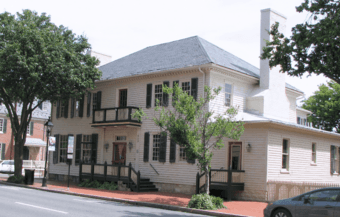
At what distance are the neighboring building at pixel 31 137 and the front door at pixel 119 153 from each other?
25.8m

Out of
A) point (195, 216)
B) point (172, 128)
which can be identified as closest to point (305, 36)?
point (172, 128)

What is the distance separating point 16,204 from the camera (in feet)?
45.8

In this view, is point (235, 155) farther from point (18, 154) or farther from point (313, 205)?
point (18, 154)

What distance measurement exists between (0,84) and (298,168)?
18572mm

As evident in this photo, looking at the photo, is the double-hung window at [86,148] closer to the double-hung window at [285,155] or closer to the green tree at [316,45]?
the double-hung window at [285,155]

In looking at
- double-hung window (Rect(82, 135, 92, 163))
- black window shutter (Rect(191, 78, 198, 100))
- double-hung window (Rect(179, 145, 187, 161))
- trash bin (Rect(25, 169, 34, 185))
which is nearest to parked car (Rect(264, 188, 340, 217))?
double-hung window (Rect(179, 145, 187, 161))

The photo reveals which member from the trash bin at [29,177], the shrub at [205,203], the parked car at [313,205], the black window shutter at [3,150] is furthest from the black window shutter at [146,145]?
the black window shutter at [3,150]

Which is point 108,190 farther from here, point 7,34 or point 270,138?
point 7,34

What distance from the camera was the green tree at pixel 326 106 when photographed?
1599 inches

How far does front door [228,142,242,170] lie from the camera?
64.6 feet

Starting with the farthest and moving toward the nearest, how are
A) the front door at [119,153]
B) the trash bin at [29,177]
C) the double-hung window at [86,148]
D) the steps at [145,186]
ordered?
the double-hung window at [86,148] → the front door at [119,153] → the trash bin at [29,177] → the steps at [145,186]

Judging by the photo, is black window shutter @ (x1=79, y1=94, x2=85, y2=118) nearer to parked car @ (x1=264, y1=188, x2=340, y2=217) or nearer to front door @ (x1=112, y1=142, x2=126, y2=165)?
front door @ (x1=112, y1=142, x2=126, y2=165)

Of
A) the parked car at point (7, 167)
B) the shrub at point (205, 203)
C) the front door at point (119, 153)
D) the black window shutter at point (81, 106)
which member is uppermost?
the black window shutter at point (81, 106)

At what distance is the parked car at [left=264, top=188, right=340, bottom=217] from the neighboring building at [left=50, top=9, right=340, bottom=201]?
22.0 ft
